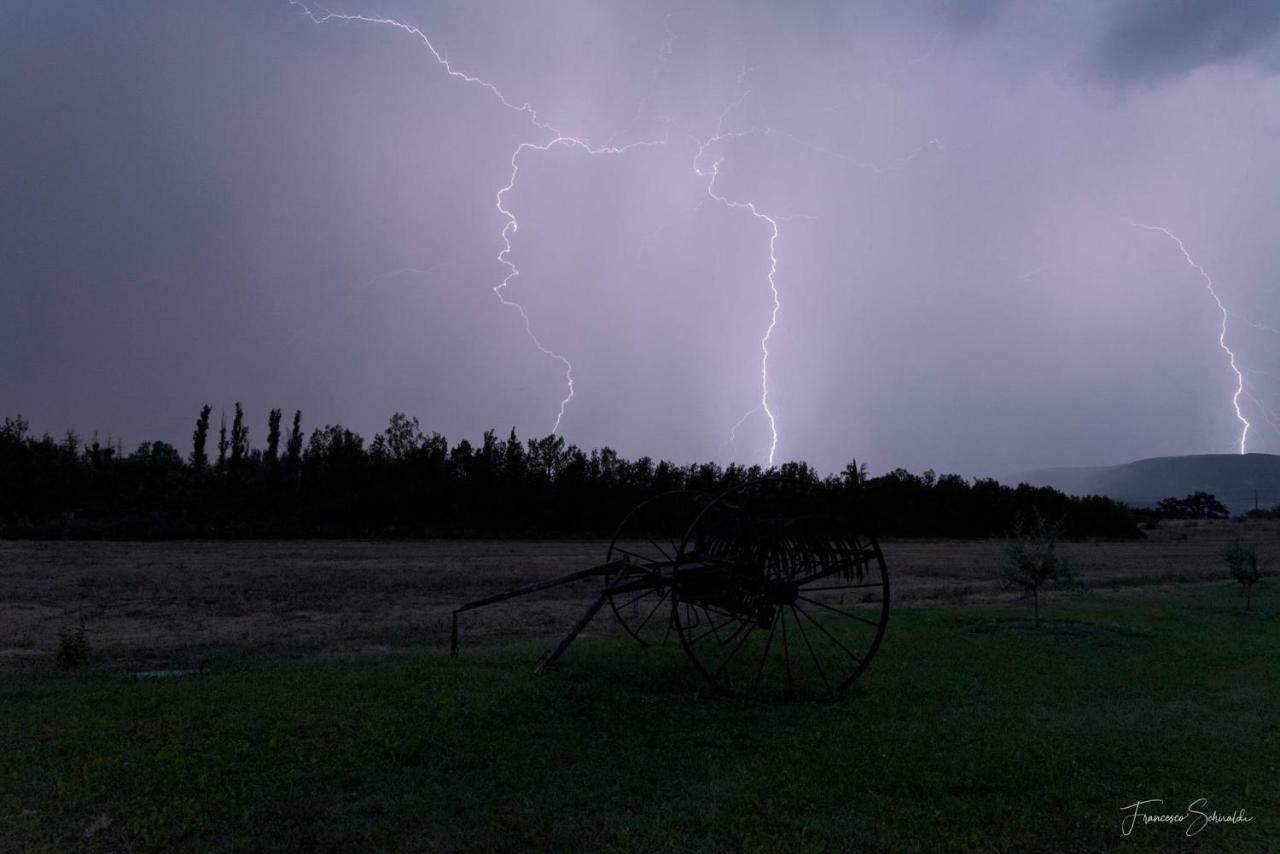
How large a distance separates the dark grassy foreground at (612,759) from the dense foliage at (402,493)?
47.8m

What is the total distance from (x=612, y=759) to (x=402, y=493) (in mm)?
64622

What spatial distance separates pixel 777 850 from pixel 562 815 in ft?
6.46

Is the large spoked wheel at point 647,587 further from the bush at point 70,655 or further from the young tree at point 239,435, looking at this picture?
the young tree at point 239,435

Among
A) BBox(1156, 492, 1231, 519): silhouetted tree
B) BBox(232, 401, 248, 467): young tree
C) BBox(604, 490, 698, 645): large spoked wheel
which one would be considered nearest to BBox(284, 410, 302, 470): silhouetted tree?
BBox(232, 401, 248, 467): young tree

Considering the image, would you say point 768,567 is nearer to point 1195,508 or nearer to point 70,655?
point 70,655

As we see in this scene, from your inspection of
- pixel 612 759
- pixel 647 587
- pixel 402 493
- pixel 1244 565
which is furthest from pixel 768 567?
pixel 402 493

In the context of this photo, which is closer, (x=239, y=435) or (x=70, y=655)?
(x=70, y=655)

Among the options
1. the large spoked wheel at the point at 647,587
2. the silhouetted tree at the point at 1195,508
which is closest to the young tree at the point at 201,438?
the large spoked wheel at the point at 647,587

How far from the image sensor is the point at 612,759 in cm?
921

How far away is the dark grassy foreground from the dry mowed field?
5548 mm

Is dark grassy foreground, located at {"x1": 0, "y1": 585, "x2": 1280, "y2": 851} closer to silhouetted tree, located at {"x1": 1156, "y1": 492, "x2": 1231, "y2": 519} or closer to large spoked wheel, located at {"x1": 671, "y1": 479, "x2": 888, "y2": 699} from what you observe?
large spoked wheel, located at {"x1": 671, "y1": 479, "x2": 888, "y2": 699}

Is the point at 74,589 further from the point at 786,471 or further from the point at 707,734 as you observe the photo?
the point at 786,471

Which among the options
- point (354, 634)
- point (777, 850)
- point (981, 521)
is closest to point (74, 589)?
point (354, 634)

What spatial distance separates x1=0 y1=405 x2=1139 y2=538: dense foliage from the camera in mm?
64250
